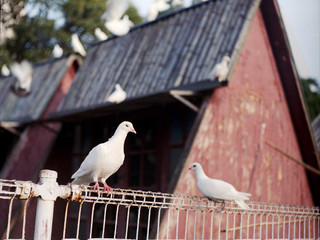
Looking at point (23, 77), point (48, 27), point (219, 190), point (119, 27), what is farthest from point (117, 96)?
point (48, 27)

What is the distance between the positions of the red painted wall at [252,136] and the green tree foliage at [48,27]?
69.7 ft

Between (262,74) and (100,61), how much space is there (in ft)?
12.8

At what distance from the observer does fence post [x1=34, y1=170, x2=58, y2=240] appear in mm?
3295

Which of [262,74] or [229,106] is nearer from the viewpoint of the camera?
[229,106]

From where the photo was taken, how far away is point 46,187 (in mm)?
3346

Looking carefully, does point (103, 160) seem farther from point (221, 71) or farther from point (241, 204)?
point (221, 71)

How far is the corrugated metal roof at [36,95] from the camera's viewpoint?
525 inches

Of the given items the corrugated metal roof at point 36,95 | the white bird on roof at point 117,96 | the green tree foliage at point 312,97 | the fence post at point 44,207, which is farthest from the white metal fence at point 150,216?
the green tree foliage at point 312,97

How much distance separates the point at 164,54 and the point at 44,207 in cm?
678

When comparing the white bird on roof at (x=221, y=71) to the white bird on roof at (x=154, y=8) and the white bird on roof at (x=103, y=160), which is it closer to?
the white bird on roof at (x=103, y=160)

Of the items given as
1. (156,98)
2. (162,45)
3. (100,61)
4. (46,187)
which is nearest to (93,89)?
(100,61)

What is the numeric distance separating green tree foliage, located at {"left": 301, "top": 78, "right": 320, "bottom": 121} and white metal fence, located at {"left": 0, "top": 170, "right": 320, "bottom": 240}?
1313 centimetres

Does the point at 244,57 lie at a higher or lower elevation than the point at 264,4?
lower

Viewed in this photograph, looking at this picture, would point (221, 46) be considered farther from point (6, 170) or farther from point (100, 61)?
point (6, 170)
